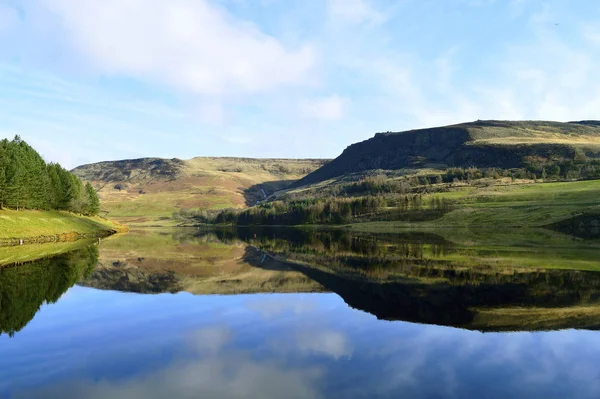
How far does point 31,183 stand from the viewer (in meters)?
85.3

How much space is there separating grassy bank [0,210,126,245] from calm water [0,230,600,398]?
3904 centimetres

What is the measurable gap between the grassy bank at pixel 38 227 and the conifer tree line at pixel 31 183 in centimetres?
244

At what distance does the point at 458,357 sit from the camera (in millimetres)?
16047

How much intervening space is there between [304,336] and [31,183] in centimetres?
8666

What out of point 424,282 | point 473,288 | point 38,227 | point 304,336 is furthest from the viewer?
point 38,227

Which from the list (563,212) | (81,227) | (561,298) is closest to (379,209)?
(563,212)

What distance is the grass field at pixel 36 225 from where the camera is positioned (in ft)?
231

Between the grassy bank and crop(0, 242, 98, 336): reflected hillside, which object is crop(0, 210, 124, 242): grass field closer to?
the grassy bank

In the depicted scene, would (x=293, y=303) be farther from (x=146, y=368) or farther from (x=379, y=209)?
(x=379, y=209)

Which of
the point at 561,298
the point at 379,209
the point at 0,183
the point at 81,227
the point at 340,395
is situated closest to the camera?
the point at 340,395

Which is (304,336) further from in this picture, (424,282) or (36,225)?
(36,225)

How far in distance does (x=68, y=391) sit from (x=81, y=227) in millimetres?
102538

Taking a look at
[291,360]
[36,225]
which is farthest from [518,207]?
[291,360]

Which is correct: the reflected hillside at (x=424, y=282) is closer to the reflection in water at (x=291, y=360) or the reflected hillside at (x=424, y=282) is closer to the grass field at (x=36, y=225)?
the reflection in water at (x=291, y=360)
